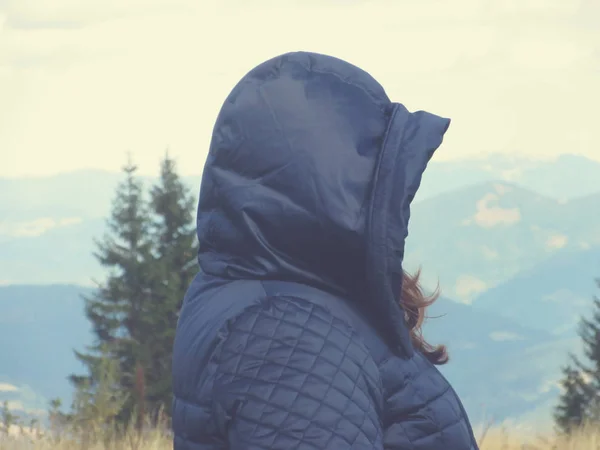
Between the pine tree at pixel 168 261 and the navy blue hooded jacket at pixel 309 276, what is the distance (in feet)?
54.2

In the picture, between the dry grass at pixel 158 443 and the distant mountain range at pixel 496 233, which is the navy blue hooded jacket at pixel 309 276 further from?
the distant mountain range at pixel 496 233

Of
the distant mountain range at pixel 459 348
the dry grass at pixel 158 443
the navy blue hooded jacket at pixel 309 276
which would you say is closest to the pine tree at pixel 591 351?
the dry grass at pixel 158 443

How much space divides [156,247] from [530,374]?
8349cm

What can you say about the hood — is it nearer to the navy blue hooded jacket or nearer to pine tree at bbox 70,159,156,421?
the navy blue hooded jacket

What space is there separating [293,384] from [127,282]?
2137cm

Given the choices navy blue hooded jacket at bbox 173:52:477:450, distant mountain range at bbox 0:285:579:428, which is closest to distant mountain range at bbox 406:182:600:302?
distant mountain range at bbox 0:285:579:428

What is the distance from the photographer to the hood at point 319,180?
160cm

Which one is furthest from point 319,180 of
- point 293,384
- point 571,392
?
point 571,392

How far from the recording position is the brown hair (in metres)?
1.99

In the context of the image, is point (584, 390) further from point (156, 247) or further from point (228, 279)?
point (228, 279)

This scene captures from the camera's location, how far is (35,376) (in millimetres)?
89375

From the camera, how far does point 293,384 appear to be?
151cm

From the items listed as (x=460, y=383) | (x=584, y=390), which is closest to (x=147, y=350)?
(x=584, y=390)

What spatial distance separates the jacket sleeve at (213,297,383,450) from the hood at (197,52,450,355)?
0.10 m
